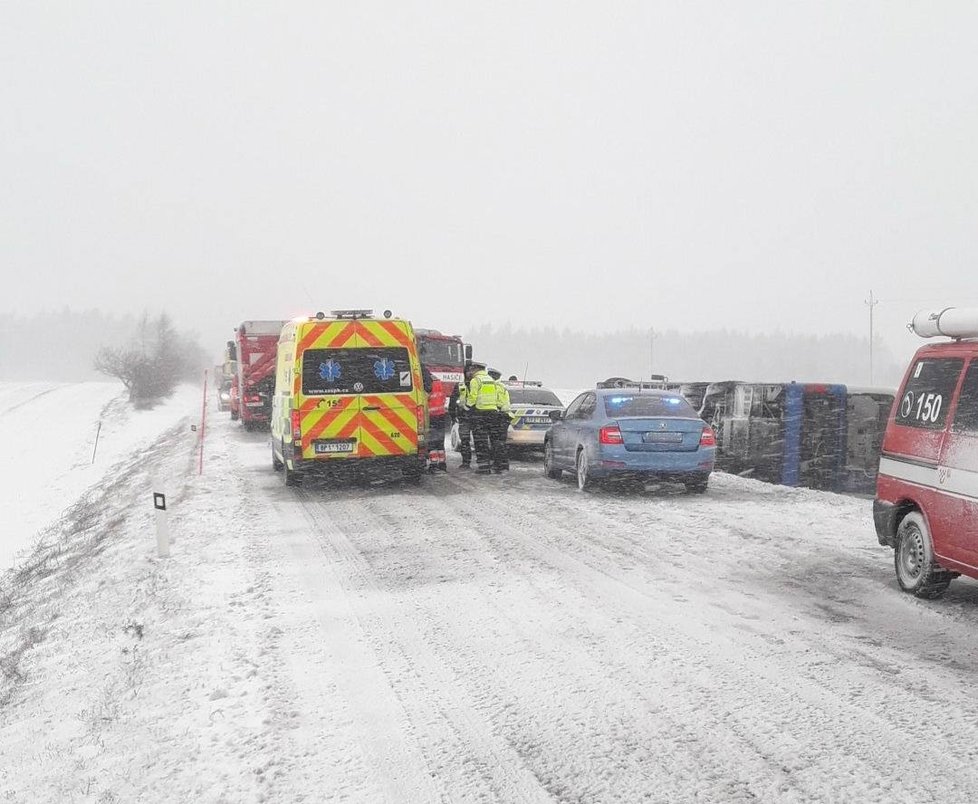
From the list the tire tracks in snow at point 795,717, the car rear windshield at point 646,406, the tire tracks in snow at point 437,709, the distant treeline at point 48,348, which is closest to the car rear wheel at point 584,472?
the car rear windshield at point 646,406

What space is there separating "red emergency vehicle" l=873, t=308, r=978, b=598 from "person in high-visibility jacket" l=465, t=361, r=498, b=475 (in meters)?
7.85

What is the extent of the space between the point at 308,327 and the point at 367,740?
30.1ft

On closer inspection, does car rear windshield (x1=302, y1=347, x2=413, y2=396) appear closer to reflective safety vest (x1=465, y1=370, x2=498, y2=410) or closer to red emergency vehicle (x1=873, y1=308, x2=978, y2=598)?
reflective safety vest (x1=465, y1=370, x2=498, y2=410)

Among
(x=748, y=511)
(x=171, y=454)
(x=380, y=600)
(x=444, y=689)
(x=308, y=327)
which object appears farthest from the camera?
(x=171, y=454)

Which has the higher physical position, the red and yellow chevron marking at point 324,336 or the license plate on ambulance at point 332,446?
the red and yellow chevron marking at point 324,336

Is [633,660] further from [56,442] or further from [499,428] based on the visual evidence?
[56,442]

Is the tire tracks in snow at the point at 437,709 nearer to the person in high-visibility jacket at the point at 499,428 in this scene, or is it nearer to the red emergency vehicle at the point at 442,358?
the person in high-visibility jacket at the point at 499,428

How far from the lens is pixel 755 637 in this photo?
5758 millimetres

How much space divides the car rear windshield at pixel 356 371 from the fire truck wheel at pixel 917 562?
25.0ft

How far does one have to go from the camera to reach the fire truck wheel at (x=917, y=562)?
21.6ft

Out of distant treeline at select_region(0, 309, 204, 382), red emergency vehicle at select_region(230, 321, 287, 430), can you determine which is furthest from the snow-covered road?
distant treeline at select_region(0, 309, 204, 382)

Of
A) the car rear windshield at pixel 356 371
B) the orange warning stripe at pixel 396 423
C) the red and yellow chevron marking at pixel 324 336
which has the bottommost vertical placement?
the orange warning stripe at pixel 396 423

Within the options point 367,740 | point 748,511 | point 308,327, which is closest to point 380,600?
point 367,740

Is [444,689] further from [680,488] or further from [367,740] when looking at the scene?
[680,488]
